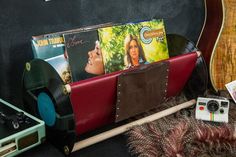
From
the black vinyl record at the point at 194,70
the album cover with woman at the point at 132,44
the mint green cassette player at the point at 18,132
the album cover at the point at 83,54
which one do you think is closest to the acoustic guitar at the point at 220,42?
the black vinyl record at the point at 194,70

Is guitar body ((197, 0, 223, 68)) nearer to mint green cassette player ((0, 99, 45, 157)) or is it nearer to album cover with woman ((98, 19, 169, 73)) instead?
album cover with woman ((98, 19, 169, 73))

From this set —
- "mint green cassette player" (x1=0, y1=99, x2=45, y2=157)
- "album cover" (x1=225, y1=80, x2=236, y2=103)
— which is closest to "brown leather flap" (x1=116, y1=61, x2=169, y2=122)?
"mint green cassette player" (x1=0, y1=99, x2=45, y2=157)

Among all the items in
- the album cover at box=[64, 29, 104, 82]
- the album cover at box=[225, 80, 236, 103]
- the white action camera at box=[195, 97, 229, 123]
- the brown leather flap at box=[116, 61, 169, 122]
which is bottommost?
the white action camera at box=[195, 97, 229, 123]

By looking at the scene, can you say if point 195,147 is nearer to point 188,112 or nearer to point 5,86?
point 188,112

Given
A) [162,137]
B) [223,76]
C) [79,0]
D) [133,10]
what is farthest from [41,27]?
[223,76]

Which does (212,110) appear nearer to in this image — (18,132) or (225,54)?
(225,54)

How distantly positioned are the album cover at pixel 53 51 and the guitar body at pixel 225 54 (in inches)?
26.9

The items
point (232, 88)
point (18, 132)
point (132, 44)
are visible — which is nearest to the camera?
point (18, 132)

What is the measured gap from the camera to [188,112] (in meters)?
1.20

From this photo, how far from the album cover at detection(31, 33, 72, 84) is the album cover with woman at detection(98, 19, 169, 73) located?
0.46ft

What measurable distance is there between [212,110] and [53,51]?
62 centimetres

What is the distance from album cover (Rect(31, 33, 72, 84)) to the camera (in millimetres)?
1004

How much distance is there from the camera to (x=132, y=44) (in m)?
1.17

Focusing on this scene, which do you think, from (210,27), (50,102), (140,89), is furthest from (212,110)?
(50,102)
